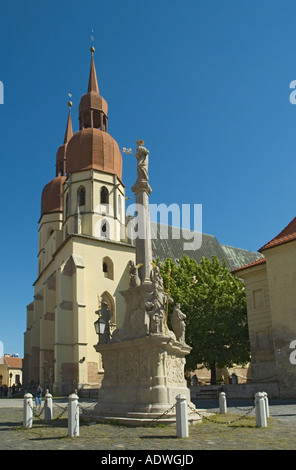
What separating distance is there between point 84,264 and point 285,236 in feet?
54.0

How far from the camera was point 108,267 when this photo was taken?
37.4 meters

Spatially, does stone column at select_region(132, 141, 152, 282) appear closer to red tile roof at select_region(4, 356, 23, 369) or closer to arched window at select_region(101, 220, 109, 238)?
arched window at select_region(101, 220, 109, 238)

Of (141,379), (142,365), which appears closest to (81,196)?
(142,365)

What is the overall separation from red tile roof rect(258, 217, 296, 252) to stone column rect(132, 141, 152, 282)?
1147cm

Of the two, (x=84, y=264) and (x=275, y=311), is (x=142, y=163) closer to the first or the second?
(x=275, y=311)

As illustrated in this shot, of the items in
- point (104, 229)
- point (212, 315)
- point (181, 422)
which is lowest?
point (181, 422)

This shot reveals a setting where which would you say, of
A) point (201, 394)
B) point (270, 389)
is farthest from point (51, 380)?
point (270, 389)

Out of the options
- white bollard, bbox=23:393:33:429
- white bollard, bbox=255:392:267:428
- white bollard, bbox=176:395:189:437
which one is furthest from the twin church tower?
white bollard, bbox=176:395:189:437

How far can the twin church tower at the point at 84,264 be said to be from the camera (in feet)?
108

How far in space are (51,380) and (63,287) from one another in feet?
22.8

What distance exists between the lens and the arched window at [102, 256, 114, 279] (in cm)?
3712

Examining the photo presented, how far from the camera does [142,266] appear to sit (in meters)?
14.4

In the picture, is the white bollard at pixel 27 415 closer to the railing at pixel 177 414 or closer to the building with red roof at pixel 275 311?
the railing at pixel 177 414

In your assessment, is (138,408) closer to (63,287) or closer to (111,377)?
(111,377)
